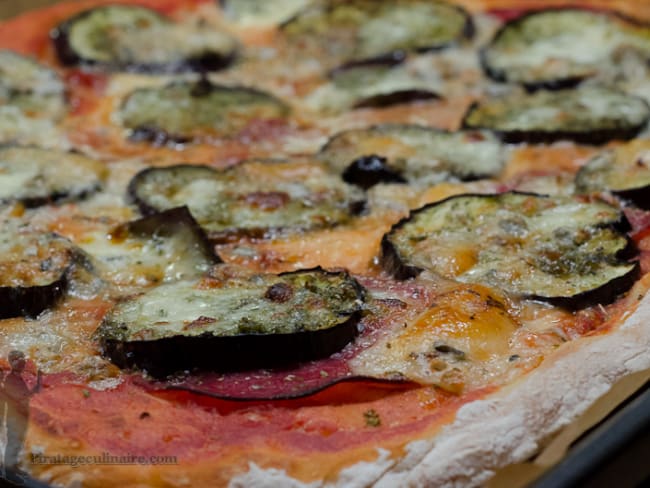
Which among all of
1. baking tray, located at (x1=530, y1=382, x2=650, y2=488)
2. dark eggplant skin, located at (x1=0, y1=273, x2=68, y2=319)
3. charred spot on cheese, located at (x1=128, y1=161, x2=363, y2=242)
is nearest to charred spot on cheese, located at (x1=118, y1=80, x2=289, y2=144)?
charred spot on cheese, located at (x1=128, y1=161, x2=363, y2=242)

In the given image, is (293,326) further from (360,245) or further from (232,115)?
(232,115)

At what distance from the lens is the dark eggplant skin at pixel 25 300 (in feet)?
8.60

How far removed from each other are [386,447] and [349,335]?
1.18ft

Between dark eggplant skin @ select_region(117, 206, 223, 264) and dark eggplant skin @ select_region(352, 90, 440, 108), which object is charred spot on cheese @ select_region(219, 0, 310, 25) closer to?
dark eggplant skin @ select_region(352, 90, 440, 108)

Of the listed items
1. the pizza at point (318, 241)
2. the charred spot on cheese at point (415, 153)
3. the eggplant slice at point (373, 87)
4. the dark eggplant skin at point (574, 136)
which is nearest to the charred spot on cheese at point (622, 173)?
the pizza at point (318, 241)

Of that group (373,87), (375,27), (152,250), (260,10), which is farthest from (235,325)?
(260,10)

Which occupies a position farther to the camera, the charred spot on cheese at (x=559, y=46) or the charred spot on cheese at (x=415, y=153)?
the charred spot on cheese at (x=559, y=46)

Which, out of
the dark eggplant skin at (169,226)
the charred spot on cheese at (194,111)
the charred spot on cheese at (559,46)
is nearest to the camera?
the dark eggplant skin at (169,226)

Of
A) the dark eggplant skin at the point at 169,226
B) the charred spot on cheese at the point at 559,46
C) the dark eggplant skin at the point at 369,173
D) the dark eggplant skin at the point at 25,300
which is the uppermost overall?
the charred spot on cheese at the point at 559,46

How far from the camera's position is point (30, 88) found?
401 centimetres

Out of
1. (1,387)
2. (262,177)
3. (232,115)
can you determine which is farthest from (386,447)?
(232,115)

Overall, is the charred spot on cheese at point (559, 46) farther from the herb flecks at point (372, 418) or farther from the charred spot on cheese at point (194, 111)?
the herb flecks at point (372, 418)

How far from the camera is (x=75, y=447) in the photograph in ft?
7.19

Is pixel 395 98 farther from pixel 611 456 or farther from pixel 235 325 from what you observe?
pixel 611 456
